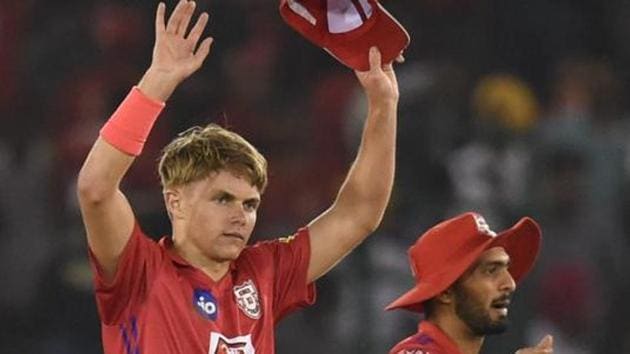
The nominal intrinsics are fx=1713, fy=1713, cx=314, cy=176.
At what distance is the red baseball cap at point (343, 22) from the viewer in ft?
14.1

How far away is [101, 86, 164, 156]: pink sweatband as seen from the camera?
12.6 feet

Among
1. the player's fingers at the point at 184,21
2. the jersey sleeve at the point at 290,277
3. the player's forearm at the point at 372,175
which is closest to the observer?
the player's fingers at the point at 184,21

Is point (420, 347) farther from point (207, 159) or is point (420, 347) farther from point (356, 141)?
point (356, 141)

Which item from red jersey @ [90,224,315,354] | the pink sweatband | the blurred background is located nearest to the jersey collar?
red jersey @ [90,224,315,354]

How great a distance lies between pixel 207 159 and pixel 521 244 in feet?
3.83

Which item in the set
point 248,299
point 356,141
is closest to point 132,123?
point 248,299

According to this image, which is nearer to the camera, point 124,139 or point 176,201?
point 124,139

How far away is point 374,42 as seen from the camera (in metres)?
4.34

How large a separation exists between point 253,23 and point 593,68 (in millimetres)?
1693

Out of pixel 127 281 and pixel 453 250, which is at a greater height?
pixel 127 281

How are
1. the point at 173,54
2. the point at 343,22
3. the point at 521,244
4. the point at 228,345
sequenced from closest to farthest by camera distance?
the point at 173,54 < the point at 228,345 < the point at 343,22 < the point at 521,244

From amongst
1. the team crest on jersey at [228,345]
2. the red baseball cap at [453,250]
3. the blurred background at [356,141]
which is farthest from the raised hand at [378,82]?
the blurred background at [356,141]

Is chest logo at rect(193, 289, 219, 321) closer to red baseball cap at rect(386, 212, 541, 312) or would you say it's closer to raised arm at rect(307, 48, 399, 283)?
raised arm at rect(307, 48, 399, 283)

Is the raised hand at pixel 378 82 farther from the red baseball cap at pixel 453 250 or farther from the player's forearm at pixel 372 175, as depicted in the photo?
the red baseball cap at pixel 453 250
